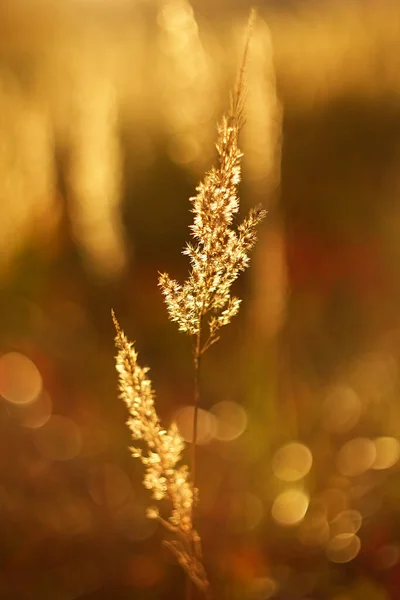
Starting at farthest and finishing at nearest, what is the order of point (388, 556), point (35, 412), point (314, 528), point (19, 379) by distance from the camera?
point (19, 379)
point (35, 412)
point (314, 528)
point (388, 556)

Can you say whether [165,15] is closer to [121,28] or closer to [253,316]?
[121,28]

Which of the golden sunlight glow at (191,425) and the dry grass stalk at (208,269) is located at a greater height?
the golden sunlight glow at (191,425)

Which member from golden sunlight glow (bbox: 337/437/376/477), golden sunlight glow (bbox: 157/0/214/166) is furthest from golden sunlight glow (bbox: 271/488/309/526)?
golden sunlight glow (bbox: 157/0/214/166)

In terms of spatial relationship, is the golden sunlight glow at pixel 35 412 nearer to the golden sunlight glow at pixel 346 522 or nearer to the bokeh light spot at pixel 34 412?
the bokeh light spot at pixel 34 412

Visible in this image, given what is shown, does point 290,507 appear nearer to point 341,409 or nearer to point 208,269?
point 341,409

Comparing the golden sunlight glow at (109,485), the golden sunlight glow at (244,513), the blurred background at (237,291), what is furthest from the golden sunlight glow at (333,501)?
the golden sunlight glow at (109,485)

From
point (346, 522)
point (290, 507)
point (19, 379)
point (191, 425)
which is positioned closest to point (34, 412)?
point (19, 379)

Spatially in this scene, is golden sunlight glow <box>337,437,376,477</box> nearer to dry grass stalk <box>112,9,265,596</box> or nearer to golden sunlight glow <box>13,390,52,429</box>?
golden sunlight glow <box>13,390,52,429</box>

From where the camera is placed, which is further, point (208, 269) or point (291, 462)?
A: point (291, 462)

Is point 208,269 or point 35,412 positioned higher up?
point 35,412

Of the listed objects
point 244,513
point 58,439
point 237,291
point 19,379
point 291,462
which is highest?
point 237,291
